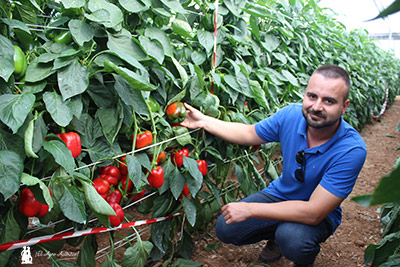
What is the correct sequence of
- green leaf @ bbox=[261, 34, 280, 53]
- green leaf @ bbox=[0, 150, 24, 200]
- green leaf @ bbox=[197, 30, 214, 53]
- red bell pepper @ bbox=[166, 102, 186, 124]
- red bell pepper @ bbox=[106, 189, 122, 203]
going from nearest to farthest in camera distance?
green leaf @ bbox=[0, 150, 24, 200], red bell pepper @ bbox=[106, 189, 122, 203], red bell pepper @ bbox=[166, 102, 186, 124], green leaf @ bbox=[197, 30, 214, 53], green leaf @ bbox=[261, 34, 280, 53]

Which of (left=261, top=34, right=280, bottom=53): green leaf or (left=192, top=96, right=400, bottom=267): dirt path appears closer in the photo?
(left=192, top=96, right=400, bottom=267): dirt path

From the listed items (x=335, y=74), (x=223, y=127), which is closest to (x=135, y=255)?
(x=223, y=127)

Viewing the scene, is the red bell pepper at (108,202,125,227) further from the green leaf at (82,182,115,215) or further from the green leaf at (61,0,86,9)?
the green leaf at (61,0,86,9)

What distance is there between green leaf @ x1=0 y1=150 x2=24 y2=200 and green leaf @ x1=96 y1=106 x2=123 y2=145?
0.33m

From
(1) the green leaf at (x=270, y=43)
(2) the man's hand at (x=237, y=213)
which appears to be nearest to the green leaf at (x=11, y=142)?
(2) the man's hand at (x=237, y=213)

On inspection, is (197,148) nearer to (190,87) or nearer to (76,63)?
(190,87)

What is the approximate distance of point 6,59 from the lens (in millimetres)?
979

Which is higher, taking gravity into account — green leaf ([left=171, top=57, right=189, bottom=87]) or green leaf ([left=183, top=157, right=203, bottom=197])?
green leaf ([left=171, top=57, right=189, bottom=87])

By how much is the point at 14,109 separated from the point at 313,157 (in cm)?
128

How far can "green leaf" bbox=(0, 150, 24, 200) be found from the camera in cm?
94

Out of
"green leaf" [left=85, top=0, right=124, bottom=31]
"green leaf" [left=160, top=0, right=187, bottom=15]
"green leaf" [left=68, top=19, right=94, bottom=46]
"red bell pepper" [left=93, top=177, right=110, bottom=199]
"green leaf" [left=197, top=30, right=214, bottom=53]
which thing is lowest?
"red bell pepper" [left=93, top=177, right=110, bottom=199]

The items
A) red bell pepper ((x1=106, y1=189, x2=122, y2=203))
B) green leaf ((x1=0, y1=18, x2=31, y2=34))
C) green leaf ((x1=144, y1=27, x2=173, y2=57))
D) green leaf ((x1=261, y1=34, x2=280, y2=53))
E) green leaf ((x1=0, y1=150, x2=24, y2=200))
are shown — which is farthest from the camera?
green leaf ((x1=261, y1=34, x2=280, y2=53))

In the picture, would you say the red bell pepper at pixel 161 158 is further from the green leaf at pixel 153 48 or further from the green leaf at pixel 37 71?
the green leaf at pixel 37 71

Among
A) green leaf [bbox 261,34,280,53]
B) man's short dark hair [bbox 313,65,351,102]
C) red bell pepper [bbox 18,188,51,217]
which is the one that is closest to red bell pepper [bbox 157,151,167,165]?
red bell pepper [bbox 18,188,51,217]
